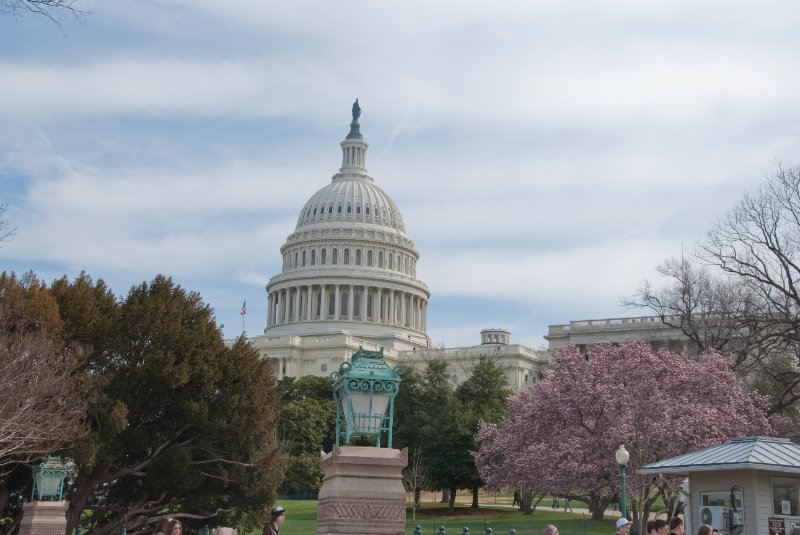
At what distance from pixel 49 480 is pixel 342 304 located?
398 ft

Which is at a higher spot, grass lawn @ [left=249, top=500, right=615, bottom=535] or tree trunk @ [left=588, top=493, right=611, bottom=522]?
tree trunk @ [left=588, top=493, right=611, bottom=522]

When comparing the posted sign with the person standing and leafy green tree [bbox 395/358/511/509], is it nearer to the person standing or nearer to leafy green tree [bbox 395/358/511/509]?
the person standing

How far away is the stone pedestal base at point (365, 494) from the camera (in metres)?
11.8

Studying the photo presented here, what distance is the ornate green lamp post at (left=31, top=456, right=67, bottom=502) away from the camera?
33219 mm

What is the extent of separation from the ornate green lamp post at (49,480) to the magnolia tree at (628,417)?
70.2ft

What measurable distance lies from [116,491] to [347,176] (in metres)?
133

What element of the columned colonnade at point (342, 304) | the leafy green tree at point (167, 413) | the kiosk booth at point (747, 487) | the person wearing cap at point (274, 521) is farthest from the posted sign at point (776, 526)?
the columned colonnade at point (342, 304)

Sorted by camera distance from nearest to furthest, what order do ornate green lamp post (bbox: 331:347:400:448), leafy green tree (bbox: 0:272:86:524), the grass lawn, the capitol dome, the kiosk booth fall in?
1. ornate green lamp post (bbox: 331:347:400:448)
2. the kiosk booth
3. leafy green tree (bbox: 0:272:86:524)
4. the grass lawn
5. the capitol dome

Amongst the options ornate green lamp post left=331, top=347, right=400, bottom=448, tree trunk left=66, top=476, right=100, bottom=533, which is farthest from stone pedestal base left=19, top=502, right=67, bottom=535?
ornate green lamp post left=331, top=347, right=400, bottom=448

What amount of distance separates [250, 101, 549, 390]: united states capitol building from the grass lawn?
6553cm

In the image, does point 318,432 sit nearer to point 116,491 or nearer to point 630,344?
point 630,344

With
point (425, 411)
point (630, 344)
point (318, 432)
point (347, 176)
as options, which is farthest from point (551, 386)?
point (347, 176)

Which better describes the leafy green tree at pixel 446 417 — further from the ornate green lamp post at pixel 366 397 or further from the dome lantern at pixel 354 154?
the dome lantern at pixel 354 154

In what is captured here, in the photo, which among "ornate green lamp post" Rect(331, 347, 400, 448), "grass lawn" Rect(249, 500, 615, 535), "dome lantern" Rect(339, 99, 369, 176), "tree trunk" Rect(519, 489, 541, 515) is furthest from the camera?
"dome lantern" Rect(339, 99, 369, 176)
